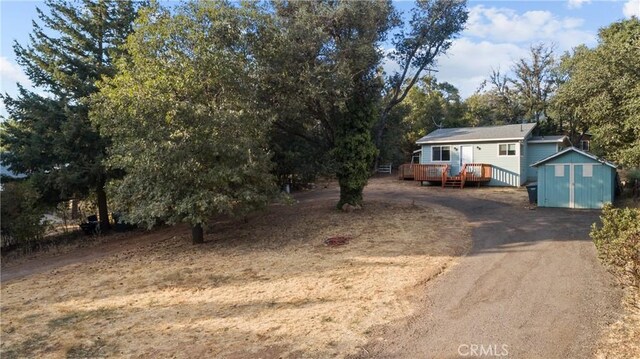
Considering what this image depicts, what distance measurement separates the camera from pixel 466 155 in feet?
75.9

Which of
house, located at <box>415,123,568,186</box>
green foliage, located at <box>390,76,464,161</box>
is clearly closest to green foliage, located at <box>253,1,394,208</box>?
house, located at <box>415,123,568,186</box>

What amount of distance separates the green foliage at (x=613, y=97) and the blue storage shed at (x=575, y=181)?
182 cm

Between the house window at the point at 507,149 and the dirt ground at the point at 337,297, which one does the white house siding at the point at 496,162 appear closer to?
the house window at the point at 507,149

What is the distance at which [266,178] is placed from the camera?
11.3m

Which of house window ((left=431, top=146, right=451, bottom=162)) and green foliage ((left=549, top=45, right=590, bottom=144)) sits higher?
green foliage ((left=549, top=45, right=590, bottom=144))

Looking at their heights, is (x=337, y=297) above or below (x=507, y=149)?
below

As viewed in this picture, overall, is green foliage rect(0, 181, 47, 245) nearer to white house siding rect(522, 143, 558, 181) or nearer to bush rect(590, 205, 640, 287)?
bush rect(590, 205, 640, 287)

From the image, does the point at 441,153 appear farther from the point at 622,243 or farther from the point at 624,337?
the point at 624,337

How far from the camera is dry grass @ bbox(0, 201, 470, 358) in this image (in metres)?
5.07

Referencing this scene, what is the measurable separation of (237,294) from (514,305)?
176 inches

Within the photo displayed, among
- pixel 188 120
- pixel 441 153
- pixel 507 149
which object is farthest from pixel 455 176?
pixel 188 120

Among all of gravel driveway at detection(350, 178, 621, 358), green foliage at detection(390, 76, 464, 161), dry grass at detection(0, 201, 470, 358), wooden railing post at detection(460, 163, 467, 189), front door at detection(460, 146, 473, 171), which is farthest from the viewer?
green foliage at detection(390, 76, 464, 161)

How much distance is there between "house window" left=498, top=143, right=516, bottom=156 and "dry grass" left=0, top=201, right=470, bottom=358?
455 inches

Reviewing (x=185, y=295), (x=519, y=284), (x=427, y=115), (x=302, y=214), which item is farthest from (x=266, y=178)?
(x=427, y=115)
